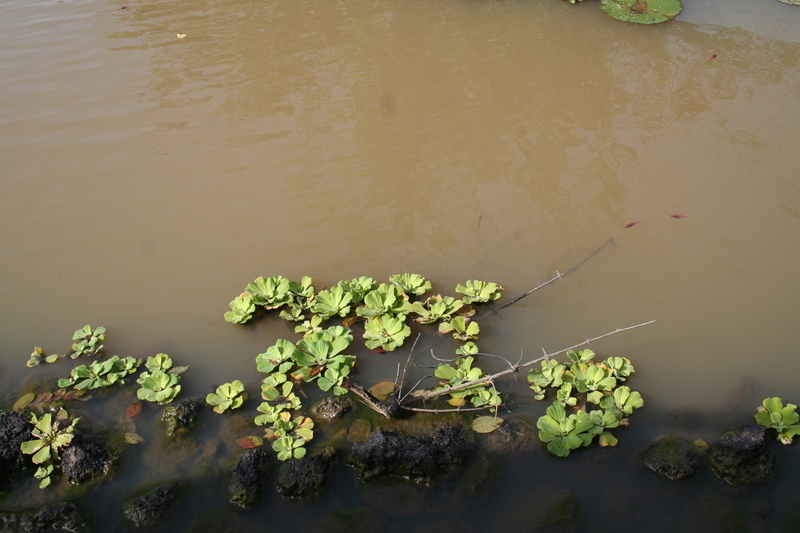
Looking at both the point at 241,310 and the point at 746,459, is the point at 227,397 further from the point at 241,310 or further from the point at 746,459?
the point at 746,459

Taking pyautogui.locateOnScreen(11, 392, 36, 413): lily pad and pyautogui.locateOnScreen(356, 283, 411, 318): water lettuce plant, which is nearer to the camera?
pyautogui.locateOnScreen(11, 392, 36, 413): lily pad

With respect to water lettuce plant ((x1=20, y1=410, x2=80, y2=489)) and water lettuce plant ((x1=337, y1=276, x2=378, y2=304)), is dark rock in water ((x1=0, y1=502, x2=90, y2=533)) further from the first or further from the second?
water lettuce plant ((x1=337, y1=276, x2=378, y2=304))

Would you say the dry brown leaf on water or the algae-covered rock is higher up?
the dry brown leaf on water

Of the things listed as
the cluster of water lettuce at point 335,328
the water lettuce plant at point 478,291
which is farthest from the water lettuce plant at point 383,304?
the water lettuce plant at point 478,291

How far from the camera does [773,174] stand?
3924 mm

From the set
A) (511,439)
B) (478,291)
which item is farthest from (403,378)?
(478,291)

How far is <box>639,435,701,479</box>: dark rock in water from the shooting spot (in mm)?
2375

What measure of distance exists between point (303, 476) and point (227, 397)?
1.98 ft

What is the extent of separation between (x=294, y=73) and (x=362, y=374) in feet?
10.8

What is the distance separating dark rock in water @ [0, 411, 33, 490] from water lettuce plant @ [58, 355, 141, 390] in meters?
0.25

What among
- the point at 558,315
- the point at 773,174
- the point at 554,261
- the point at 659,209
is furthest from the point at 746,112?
the point at 558,315

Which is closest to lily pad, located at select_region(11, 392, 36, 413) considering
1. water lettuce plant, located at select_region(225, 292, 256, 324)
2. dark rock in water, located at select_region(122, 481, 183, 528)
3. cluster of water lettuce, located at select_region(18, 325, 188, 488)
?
cluster of water lettuce, located at select_region(18, 325, 188, 488)

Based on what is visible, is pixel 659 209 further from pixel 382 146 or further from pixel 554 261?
pixel 382 146

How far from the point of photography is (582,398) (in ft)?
8.96
